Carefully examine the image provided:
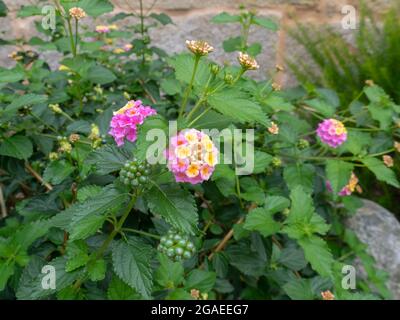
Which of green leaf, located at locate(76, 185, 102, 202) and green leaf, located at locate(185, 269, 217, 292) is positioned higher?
green leaf, located at locate(76, 185, 102, 202)

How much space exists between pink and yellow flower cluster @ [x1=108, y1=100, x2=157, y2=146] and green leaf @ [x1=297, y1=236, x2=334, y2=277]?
0.43 m

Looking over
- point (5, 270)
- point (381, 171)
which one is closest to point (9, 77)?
point (5, 270)

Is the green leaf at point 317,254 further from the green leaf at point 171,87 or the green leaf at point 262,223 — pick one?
the green leaf at point 171,87

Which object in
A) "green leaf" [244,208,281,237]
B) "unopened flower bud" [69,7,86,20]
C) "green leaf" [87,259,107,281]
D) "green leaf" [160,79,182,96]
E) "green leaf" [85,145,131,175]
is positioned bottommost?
"green leaf" [244,208,281,237]

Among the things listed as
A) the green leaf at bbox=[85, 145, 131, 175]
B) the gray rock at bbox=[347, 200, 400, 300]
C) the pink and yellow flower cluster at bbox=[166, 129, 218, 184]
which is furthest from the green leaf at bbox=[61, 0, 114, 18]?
the gray rock at bbox=[347, 200, 400, 300]

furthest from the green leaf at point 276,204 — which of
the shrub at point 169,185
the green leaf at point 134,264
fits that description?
the green leaf at point 134,264

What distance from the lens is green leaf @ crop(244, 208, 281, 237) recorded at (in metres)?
0.95

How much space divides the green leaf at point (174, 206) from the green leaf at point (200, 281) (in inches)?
12.9

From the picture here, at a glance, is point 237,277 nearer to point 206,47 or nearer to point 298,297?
point 298,297

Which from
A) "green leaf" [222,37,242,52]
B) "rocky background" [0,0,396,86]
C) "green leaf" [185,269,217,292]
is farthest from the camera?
"rocky background" [0,0,396,86]

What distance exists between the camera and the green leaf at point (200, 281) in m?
0.95

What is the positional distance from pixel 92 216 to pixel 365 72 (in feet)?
5.10

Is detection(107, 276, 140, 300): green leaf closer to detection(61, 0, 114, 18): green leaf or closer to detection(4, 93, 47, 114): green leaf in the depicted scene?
detection(4, 93, 47, 114): green leaf
